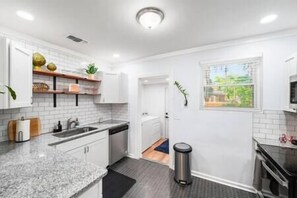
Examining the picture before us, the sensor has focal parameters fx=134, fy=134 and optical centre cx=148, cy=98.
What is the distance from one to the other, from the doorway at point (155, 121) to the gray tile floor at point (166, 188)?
2.08 feet

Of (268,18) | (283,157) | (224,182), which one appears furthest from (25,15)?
(224,182)

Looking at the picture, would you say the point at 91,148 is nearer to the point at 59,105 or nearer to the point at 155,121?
the point at 59,105

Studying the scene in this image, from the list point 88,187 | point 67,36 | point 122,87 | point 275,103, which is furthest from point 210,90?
point 67,36

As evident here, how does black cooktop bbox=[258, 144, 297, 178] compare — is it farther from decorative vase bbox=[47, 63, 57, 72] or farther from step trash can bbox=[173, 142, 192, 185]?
decorative vase bbox=[47, 63, 57, 72]

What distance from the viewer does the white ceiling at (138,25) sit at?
1.43m

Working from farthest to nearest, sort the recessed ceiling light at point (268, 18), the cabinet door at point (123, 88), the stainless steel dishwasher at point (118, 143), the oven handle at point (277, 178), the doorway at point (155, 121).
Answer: the doorway at point (155, 121) < the cabinet door at point (123, 88) < the stainless steel dishwasher at point (118, 143) < the recessed ceiling light at point (268, 18) < the oven handle at point (277, 178)

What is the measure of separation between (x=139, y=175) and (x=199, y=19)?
281 centimetres

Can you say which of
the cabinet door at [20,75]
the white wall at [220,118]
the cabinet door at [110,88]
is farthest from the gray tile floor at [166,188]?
the cabinet door at [20,75]

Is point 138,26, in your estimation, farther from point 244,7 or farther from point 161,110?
point 161,110

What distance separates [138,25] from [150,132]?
313 cm

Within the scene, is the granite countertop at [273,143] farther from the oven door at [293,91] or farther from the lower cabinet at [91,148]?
the lower cabinet at [91,148]

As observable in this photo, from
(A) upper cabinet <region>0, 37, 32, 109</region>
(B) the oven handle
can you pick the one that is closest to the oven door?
(B) the oven handle

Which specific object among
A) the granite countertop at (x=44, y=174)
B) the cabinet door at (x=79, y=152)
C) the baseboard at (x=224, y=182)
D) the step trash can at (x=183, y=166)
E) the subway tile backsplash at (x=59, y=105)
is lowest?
the baseboard at (x=224, y=182)

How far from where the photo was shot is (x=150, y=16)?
154 cm
